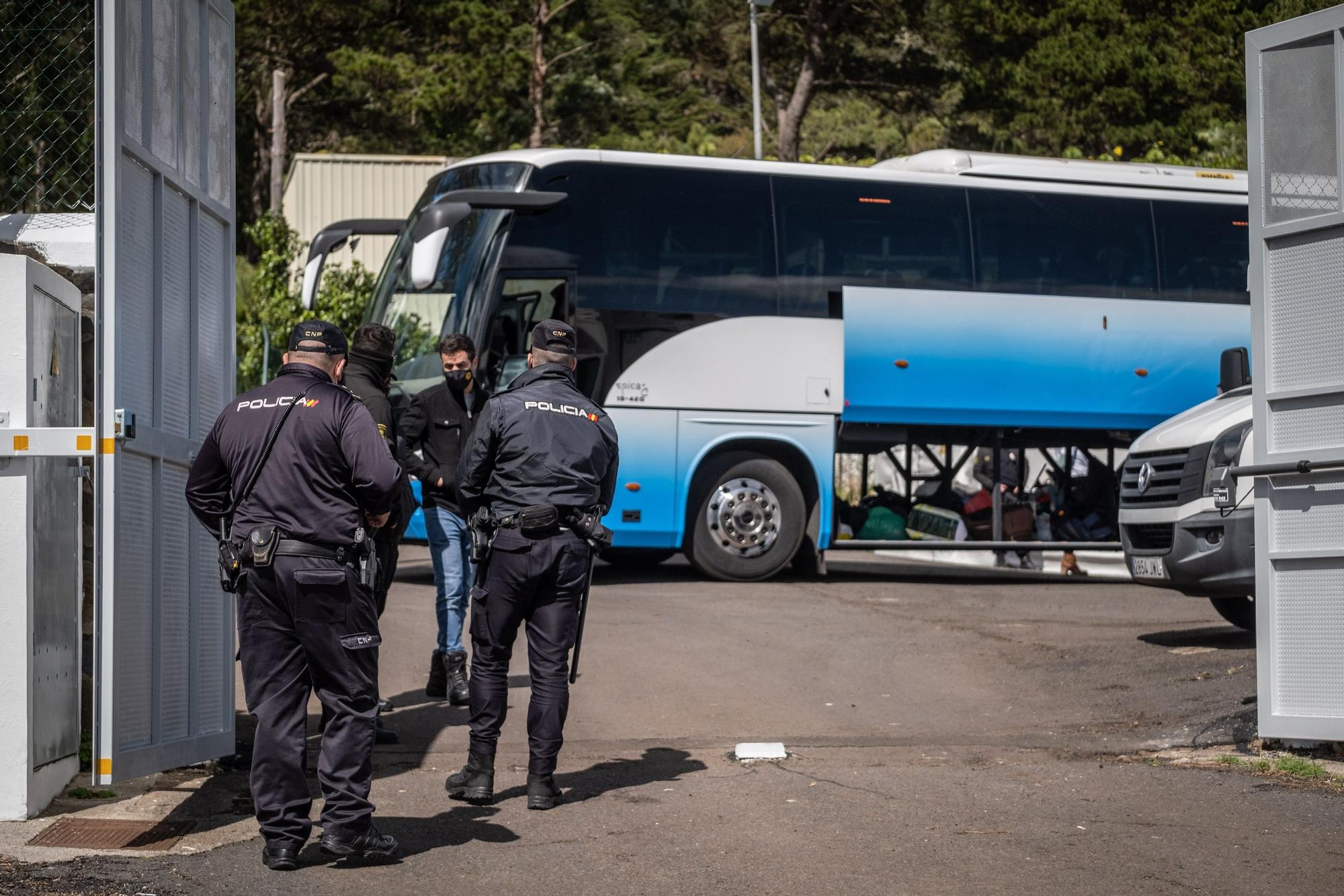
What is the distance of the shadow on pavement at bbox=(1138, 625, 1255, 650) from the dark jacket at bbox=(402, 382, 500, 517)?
5.10 m

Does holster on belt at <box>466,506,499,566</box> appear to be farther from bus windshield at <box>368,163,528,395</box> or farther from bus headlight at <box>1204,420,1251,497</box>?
bus windshield at <box>368,163,528,395</box>

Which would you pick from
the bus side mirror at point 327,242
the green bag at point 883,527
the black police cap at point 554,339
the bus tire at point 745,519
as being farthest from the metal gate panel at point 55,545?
the green bag at point 883,527

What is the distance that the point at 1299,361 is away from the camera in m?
7.60

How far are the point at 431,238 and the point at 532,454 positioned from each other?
7634 millimetres

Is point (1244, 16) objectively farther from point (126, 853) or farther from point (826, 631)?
point (126, 853)

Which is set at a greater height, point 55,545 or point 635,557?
point 55,545

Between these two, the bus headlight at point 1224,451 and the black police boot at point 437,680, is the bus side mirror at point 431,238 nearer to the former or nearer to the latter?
the black police boot at point 437,680

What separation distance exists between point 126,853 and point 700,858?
194 cm

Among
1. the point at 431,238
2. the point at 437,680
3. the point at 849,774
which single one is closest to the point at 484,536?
the point at 849,774

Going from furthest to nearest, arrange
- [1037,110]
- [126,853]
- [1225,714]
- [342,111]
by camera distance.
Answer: [342,111], [1037,110], [1225,714], [126,853]

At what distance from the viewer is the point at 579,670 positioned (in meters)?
10.3

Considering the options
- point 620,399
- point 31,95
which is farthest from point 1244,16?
point 31,95

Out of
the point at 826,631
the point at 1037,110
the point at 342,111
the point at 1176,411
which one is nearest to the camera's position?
the point at 826,631

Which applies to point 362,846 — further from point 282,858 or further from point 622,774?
point 622,774
